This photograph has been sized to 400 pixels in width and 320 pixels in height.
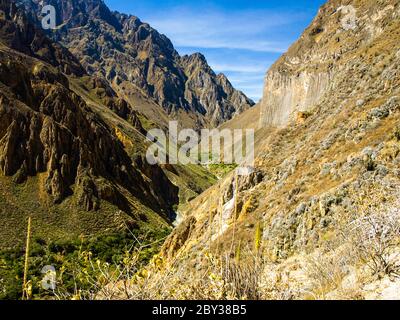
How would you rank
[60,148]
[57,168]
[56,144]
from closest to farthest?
[57,168] < [56,144] < [60,148]

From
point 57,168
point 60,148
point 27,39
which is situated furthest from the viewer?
point 27,39

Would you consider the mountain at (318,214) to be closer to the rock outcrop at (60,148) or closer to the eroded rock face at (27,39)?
the rock outcrop at (60,148)

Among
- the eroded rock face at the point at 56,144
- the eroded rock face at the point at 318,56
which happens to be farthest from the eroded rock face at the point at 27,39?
the eroded rock face at the point at 318,56

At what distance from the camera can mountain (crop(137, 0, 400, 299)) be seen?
18.0ft

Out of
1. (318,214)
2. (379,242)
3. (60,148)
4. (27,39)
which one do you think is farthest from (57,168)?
(27,39)

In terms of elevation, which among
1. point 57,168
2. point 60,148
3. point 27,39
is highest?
point 27,39

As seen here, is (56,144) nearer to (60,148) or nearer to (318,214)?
(60,148)

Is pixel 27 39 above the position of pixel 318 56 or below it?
above

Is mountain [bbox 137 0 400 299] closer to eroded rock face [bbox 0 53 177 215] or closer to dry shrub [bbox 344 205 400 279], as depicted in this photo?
dry shrub [bbox 344 205 400 279]

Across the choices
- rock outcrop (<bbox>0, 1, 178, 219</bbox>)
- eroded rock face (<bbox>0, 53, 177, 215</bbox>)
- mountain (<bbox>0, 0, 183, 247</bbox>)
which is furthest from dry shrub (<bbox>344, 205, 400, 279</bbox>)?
rock outcrop (<bbox>0, 1, 178, 219</bbox>)

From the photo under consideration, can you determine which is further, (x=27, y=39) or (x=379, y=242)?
(x=27, y=39)

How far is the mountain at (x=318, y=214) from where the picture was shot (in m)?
5.49

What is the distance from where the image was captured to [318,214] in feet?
50.8
